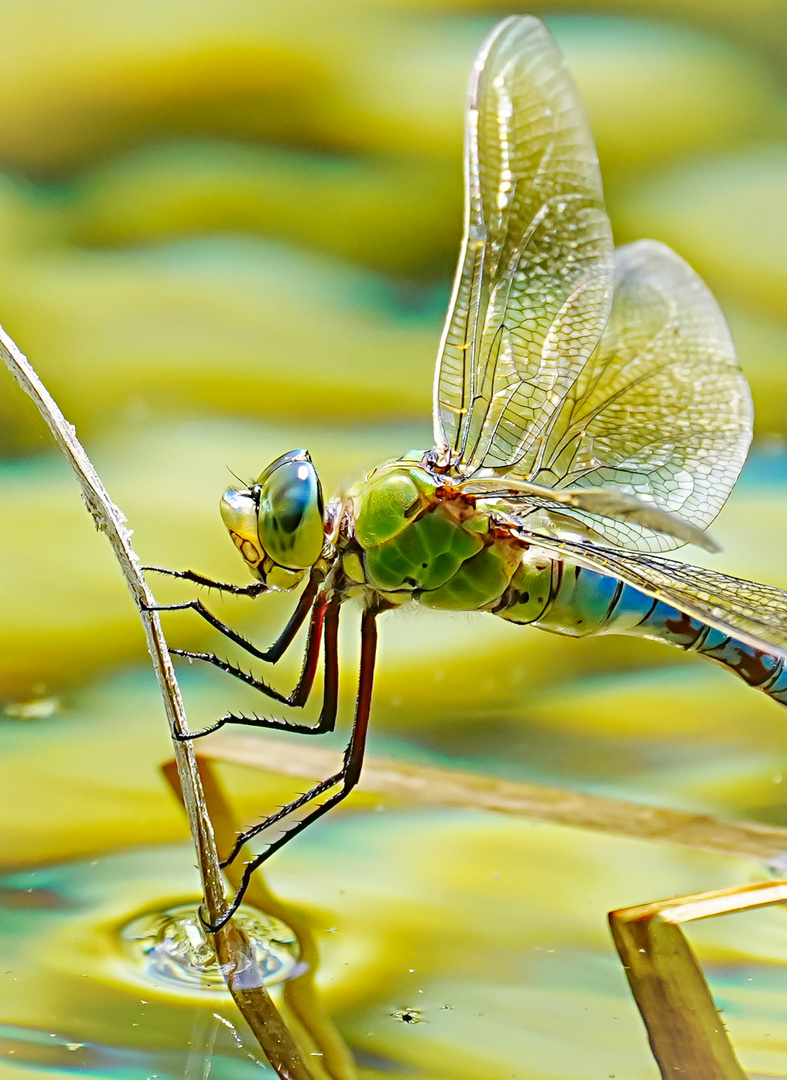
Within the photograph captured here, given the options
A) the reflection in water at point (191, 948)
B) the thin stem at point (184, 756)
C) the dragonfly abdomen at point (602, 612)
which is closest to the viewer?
the thin stem at point (184, 756)

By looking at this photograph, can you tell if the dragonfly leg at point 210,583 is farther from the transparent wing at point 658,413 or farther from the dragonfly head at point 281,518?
the transparent wing at point 658,413

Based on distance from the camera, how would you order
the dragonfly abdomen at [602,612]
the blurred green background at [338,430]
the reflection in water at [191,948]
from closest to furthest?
the reflection in water at [191,948]
the blurred green background at [338,430]
the dragonfly abdomen at [602,612]

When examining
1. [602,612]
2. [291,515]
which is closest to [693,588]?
[602,612]

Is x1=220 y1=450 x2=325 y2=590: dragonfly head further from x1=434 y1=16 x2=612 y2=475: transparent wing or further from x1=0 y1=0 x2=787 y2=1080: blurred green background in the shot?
x1=434 y1=16 x2=612 y2=475: transparent wing

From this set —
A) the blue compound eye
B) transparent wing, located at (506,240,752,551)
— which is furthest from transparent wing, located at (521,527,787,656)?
the blue compound eye

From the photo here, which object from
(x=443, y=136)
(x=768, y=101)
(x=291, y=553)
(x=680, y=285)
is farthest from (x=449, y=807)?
(x=768, y=101)

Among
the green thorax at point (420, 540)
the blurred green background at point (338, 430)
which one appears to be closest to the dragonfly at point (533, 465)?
the green thorax at point (420, 540)
